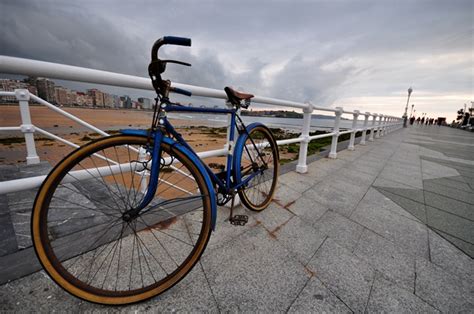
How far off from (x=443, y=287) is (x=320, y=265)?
2.32ft

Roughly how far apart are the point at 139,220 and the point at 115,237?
210 mm

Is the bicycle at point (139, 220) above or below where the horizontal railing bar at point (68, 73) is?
below

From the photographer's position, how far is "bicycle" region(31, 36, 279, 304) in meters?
0.92

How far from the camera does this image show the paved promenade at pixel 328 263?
39.6 inches

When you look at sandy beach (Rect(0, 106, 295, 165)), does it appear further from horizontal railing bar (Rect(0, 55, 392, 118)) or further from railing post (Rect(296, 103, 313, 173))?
railing post (Rect(296, 103, 313, 173))

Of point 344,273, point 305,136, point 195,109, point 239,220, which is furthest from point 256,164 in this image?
point 305,136

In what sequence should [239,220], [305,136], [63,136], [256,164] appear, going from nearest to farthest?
[239,220], [256,164], [305,136], [63,136]

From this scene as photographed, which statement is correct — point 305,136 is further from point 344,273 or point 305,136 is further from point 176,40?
point 176,40

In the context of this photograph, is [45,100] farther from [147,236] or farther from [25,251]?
[147,236]

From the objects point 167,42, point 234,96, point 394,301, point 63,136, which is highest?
point 167,42

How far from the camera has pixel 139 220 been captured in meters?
1.57

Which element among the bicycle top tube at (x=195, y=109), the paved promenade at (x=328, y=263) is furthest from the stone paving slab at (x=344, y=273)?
the bicycle top tube at (x=195, y=109)

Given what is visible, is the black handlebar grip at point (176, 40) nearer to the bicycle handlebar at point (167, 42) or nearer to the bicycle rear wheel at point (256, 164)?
the bicycle handlebar at point (167, 42)

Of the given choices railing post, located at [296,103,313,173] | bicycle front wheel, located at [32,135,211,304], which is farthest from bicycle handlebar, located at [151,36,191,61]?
railing post, located at [296,103,313,173]
